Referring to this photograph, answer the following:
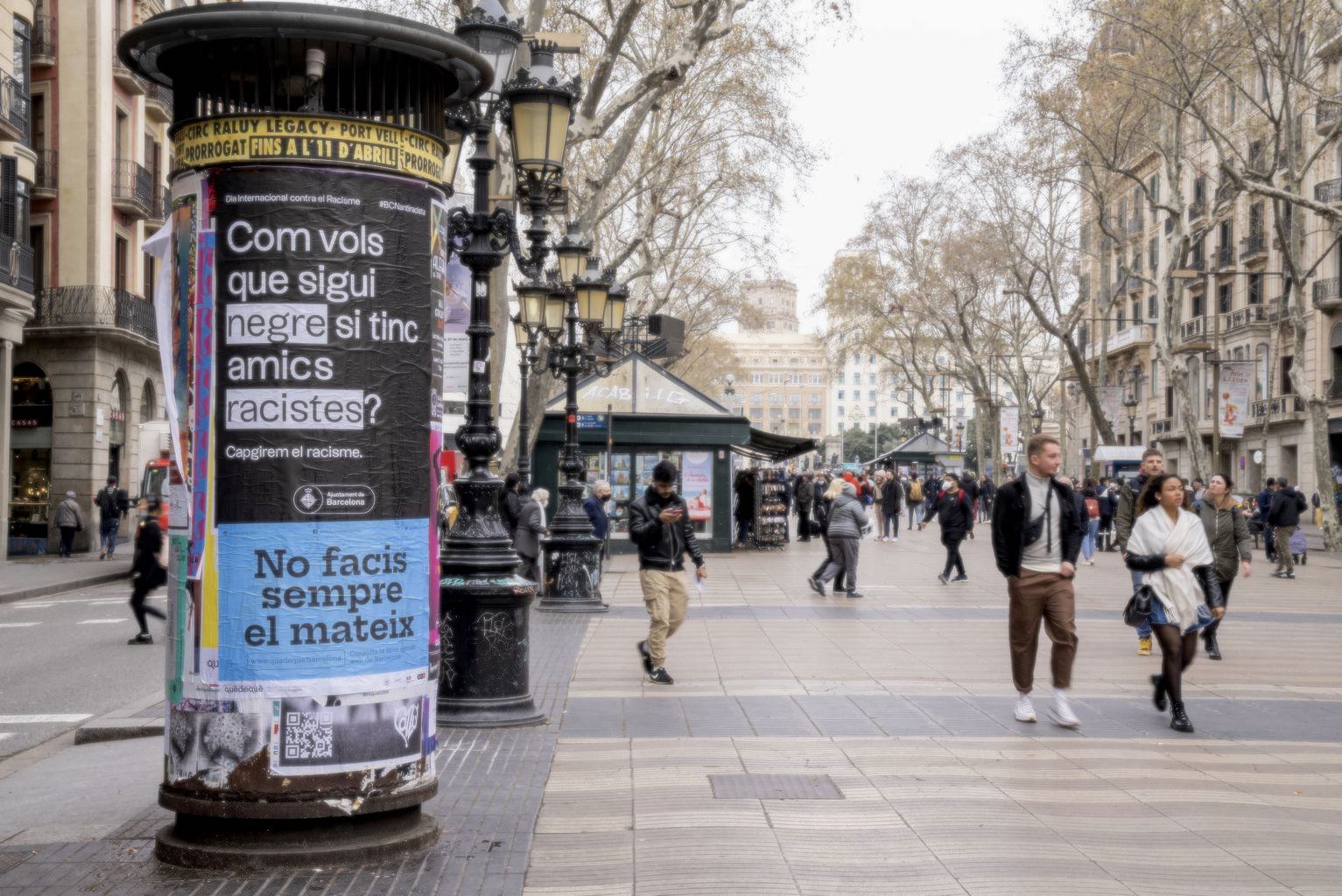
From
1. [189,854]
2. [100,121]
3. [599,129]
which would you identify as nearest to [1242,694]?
[189,854]

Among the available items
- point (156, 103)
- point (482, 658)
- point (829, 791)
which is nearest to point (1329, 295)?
point (156, 103)

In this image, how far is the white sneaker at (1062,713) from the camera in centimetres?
881

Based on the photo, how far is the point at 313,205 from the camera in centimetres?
536

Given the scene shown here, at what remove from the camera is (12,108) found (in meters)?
28.2

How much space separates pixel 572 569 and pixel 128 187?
22351 mm

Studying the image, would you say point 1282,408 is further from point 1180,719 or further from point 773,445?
point 1180,719

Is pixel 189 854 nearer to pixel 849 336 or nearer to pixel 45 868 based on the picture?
pixel 45 868

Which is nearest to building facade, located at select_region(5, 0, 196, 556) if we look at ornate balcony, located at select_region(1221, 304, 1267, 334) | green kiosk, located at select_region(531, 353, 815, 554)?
green kiosk, located at select_region(531, 353, 815, 554)

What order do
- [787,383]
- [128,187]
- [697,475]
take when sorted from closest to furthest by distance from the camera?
Answer: [697,475] → [128,187] → [787,383]

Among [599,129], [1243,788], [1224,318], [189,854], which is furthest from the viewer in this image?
[1224,318]

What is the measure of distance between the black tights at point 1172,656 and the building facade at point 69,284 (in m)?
27.8

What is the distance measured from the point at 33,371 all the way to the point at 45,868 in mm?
30926

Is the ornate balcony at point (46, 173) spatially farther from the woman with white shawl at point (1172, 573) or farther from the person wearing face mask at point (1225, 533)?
the woman with white shawl at point (1172, 573)

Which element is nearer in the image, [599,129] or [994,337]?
[599,129]
